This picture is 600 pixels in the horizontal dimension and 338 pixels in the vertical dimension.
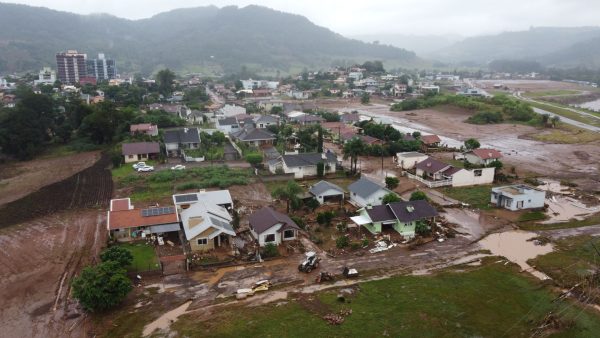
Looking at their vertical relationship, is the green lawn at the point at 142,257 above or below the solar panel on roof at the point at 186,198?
below

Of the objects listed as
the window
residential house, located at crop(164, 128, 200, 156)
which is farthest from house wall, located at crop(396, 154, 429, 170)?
residential house, located at crop(164, 128, 200, 156)

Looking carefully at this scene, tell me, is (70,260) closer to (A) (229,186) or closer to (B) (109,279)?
(B) (109,279)

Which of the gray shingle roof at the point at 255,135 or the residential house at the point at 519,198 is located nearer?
the residential house at the point at 519,198

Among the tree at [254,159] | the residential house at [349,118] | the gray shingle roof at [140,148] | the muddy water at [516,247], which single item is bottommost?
the muddy water at [516,247]

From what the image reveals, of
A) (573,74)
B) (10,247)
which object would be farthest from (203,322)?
(573,74)

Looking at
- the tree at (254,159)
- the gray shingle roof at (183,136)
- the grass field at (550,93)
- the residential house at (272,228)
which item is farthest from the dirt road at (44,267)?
the grass field at (550,93)

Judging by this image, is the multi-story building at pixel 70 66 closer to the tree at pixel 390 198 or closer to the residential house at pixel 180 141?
the residential house at pixel 180 141
